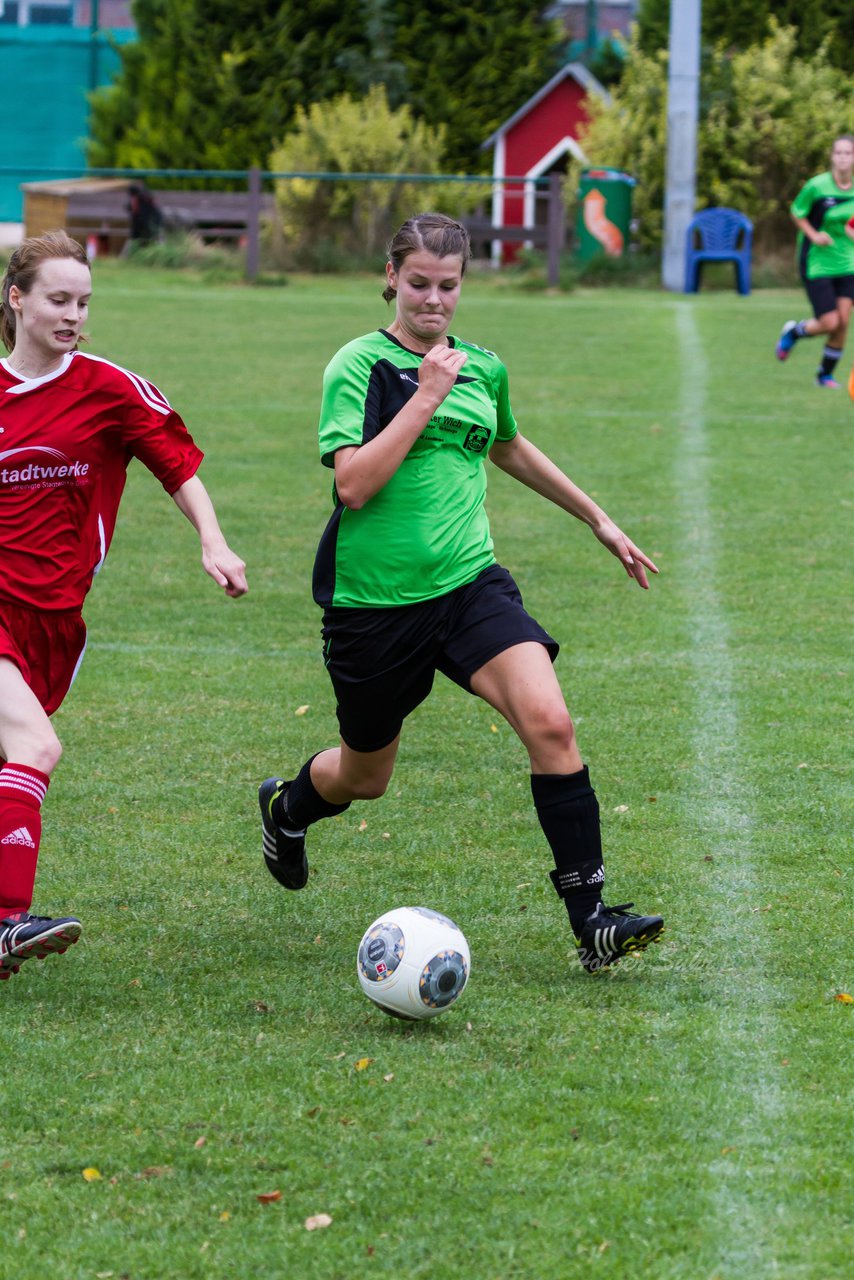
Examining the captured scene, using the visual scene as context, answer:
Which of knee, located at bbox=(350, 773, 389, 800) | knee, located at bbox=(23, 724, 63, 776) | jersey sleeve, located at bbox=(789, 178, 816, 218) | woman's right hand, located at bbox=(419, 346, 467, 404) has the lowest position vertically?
knee, located at bbox=(350, 773, 389, 800)

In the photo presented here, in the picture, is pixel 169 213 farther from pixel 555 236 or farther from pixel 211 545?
pixel 211 545

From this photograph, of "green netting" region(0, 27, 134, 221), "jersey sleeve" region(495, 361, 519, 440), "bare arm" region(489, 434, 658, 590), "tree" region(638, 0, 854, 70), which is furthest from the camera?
"green netting" region(0, 27, 134, 221)

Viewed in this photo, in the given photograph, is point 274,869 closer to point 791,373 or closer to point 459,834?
point 459,834

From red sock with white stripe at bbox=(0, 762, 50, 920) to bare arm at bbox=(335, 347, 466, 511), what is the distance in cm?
102

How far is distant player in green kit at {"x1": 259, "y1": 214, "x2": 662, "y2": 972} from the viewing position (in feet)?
14.1

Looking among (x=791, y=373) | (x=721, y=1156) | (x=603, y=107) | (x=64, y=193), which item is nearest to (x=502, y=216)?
(x=603, y=107)

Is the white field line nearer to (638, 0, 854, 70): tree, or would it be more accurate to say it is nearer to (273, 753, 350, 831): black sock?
(273, 753, 350, 831): black sock

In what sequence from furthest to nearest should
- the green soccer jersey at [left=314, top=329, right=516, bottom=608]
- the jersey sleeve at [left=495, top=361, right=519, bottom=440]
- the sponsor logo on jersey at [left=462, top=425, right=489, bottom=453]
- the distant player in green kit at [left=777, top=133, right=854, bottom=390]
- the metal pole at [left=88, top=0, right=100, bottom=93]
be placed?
1. the metal pole at [left=88, top=0, right=100, bottom=93]
2. the distant player in green kit at [left=777, top=133, right=854, bottom=390]
3. the jersey sleeve at [left=495, top=361, right=519, bottom=440]
4. the sponsor logo on jersey at [left=462, top=425, right=489, bottom=453]
5. the green soccer jersey at [left=314, top=329, right=516, bottom=608]

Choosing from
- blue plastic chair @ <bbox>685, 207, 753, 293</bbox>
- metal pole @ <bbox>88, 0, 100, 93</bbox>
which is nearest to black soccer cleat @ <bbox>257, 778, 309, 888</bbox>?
blue plastic chair @ <bbox>685, 207, 753, 293</bbox>

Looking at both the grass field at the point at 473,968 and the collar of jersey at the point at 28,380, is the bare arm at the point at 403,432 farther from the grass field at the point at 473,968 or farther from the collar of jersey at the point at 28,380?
the grass field at the point at 473,968

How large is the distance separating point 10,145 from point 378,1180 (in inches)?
1375

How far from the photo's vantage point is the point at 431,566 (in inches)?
176

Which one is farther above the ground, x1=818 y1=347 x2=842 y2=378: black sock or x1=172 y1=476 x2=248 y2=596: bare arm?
x1=172 y1=476 x2=248 y2=596: bare arm

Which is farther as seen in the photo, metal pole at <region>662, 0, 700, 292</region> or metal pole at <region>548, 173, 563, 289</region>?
metal pole at <region>548, 173, 563, 289</region>
